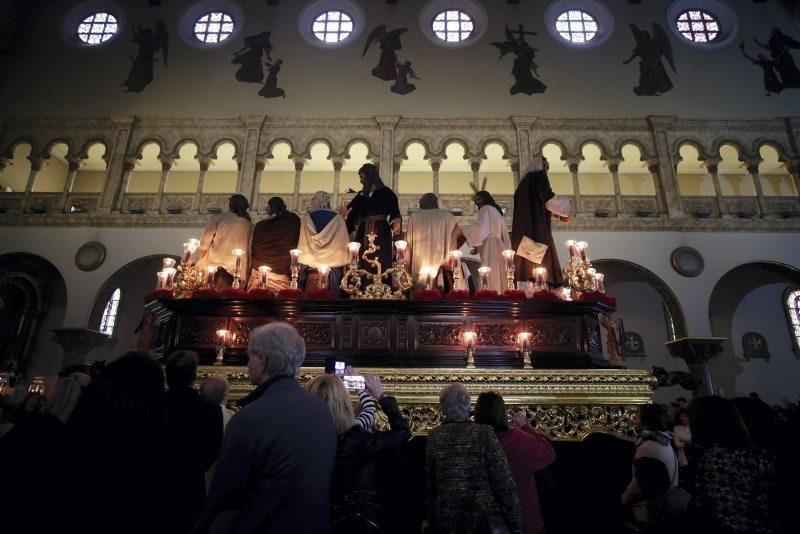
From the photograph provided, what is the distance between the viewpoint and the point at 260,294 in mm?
4984

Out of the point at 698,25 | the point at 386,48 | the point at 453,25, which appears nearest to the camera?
the point at 386,48

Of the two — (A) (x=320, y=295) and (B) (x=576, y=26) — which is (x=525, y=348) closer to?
(A) (x=320, y=295)

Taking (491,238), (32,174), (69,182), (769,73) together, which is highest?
(769,73)

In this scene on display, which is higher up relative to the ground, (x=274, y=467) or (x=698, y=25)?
(x=698, y=25)

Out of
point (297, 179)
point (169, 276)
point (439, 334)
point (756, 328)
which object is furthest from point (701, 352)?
point (169, 276)

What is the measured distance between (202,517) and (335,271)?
475 centimetres

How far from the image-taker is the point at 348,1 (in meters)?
16.7

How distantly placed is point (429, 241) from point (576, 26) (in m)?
14.1

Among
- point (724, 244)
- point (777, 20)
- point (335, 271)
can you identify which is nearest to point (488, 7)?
point (777, 20)

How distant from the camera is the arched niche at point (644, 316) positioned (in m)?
14.1

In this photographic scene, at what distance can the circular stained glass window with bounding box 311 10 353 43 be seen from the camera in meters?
16.4

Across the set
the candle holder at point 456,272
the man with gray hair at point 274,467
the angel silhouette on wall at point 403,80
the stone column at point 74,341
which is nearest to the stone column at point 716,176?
the angel silhouette on wall at point 403,80

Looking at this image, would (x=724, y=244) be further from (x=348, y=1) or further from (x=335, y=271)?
(x=348, y=1)

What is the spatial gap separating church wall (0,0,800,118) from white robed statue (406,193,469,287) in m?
9.73
